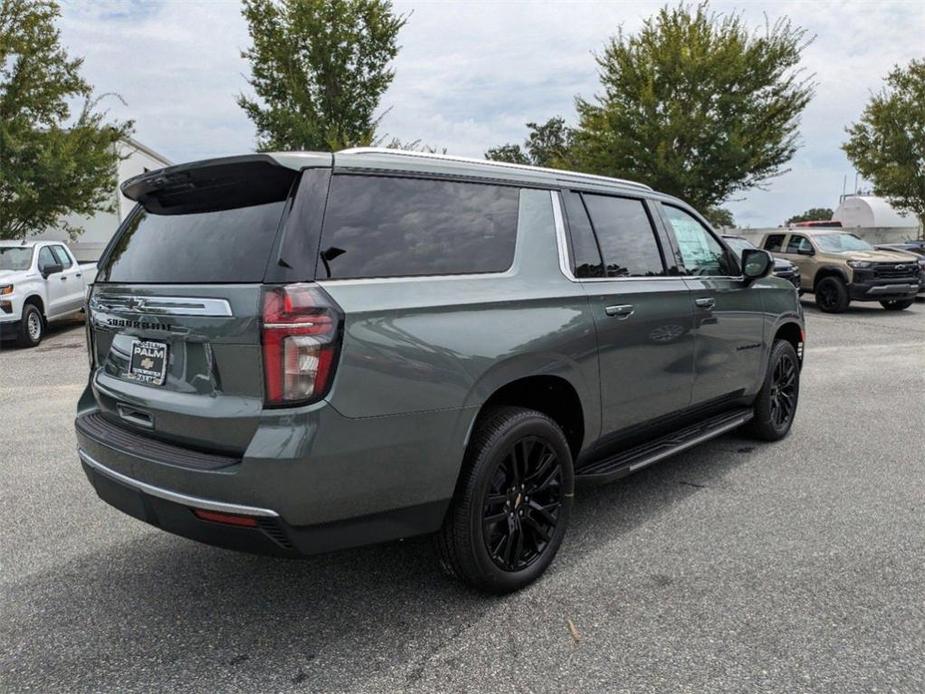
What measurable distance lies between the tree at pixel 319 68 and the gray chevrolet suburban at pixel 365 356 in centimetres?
1499

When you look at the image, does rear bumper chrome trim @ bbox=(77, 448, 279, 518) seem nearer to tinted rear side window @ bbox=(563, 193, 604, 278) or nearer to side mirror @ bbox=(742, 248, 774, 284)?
tinted rear side window @ bbox=(563, 193, 604, 278)

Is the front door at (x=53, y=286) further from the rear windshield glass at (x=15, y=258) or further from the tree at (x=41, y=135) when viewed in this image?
the tree at (x=41, y=135)

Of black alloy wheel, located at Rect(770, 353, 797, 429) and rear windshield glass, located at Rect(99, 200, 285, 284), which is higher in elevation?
rear windshield glass, located at Rect(99, 200, 285, 284)

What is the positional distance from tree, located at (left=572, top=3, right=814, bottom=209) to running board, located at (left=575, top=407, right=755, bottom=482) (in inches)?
665

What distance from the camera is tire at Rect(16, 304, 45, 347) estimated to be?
35.6ft

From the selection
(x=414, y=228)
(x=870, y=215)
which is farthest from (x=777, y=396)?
(x=870, y=215)

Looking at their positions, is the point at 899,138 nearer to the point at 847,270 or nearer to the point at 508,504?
the point at 847,270

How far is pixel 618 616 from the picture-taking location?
287 centimetres

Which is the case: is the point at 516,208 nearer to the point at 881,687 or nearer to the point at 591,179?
the point at 591,179

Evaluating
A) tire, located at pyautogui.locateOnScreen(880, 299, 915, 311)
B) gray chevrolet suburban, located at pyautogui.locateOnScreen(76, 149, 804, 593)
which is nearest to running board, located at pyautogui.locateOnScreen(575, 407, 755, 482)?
gray chevrolet suburban, located at pyautogui.locateOnScreen(76, 149, 804, 593)

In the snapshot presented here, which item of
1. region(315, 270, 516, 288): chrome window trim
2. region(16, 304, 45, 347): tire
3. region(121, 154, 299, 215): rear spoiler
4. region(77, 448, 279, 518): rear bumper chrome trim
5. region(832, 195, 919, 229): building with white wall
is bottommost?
region(77, 448, 279, 518): rear bumper chrome trim

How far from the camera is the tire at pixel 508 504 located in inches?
111

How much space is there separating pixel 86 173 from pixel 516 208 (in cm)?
1703

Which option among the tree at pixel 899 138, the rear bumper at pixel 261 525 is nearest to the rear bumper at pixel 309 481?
the rear bumper at pixel 261 525
